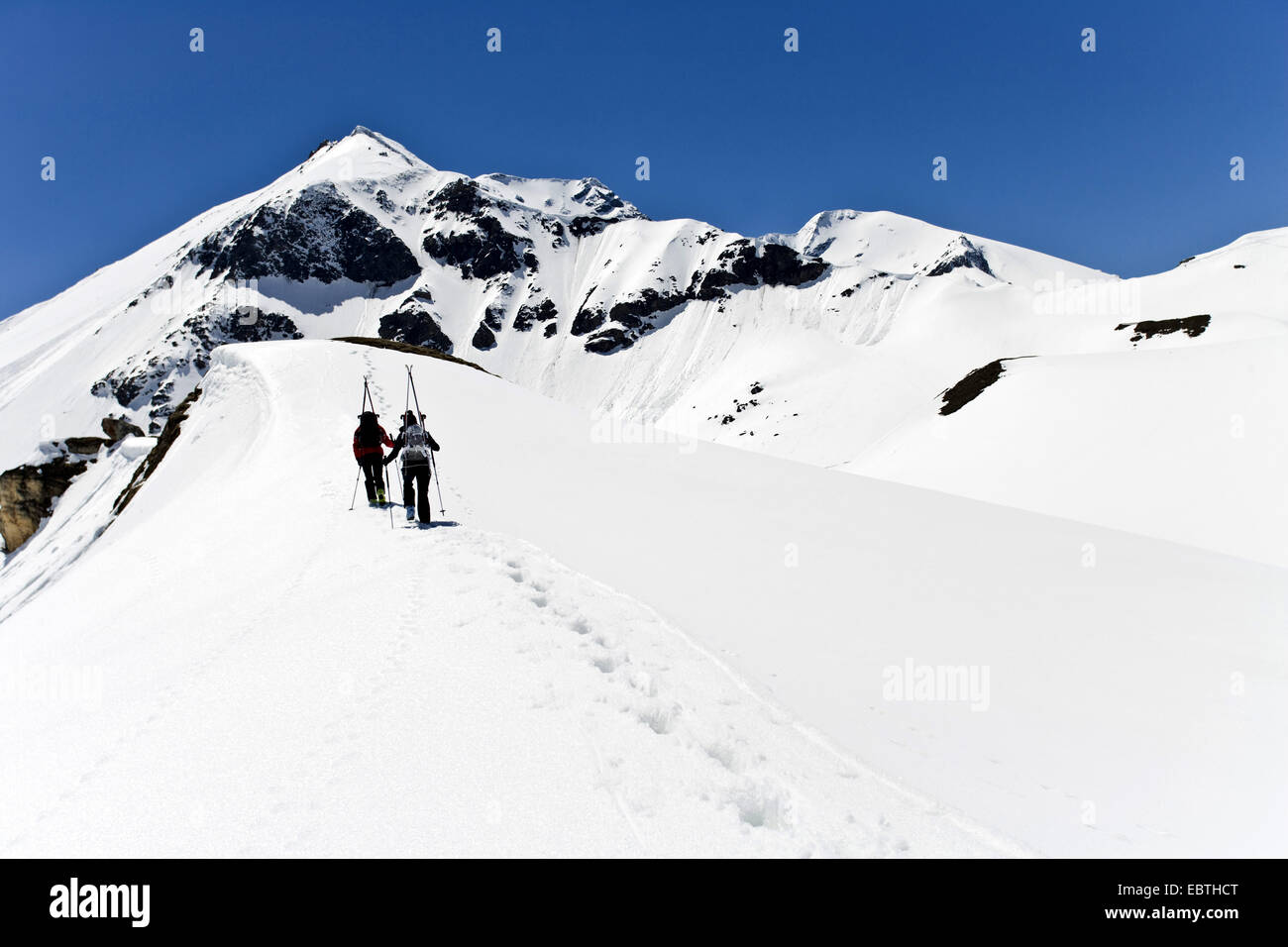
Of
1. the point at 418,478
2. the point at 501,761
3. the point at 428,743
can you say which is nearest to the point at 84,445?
the point at 418,478

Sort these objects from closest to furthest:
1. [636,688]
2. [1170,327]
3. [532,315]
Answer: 1. [636,688]
2. [1170,327]
3. [532,315]

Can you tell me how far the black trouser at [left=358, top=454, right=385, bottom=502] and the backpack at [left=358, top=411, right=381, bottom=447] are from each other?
0.26 m

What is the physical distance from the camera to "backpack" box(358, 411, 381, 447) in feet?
44.0

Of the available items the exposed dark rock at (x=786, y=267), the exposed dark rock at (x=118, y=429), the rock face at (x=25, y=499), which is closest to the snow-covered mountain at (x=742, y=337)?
the exposed dark rock at (x=786, y=267)

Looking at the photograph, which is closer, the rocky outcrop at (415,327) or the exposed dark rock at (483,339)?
the exposed dark rock at (483,339)

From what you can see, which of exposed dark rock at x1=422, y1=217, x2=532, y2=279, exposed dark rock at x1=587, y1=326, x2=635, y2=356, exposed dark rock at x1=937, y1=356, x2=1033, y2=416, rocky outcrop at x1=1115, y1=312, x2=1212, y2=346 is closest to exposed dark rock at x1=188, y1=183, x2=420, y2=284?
exposed dark rock at x1=422, y1=217, x2=532, y2=279

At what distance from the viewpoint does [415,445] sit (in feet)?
39.6

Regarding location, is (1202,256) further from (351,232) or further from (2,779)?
(351,232)

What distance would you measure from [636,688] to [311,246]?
204 meters

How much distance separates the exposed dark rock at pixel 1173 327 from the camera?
53531mm

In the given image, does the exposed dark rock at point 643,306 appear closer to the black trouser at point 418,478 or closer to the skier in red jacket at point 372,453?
the skier in red jacket at point 372,453

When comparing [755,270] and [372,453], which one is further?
[755,270]

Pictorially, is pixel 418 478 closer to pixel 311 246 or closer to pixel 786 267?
pixel 786 267

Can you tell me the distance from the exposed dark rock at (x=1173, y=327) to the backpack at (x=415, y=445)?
63786mm
